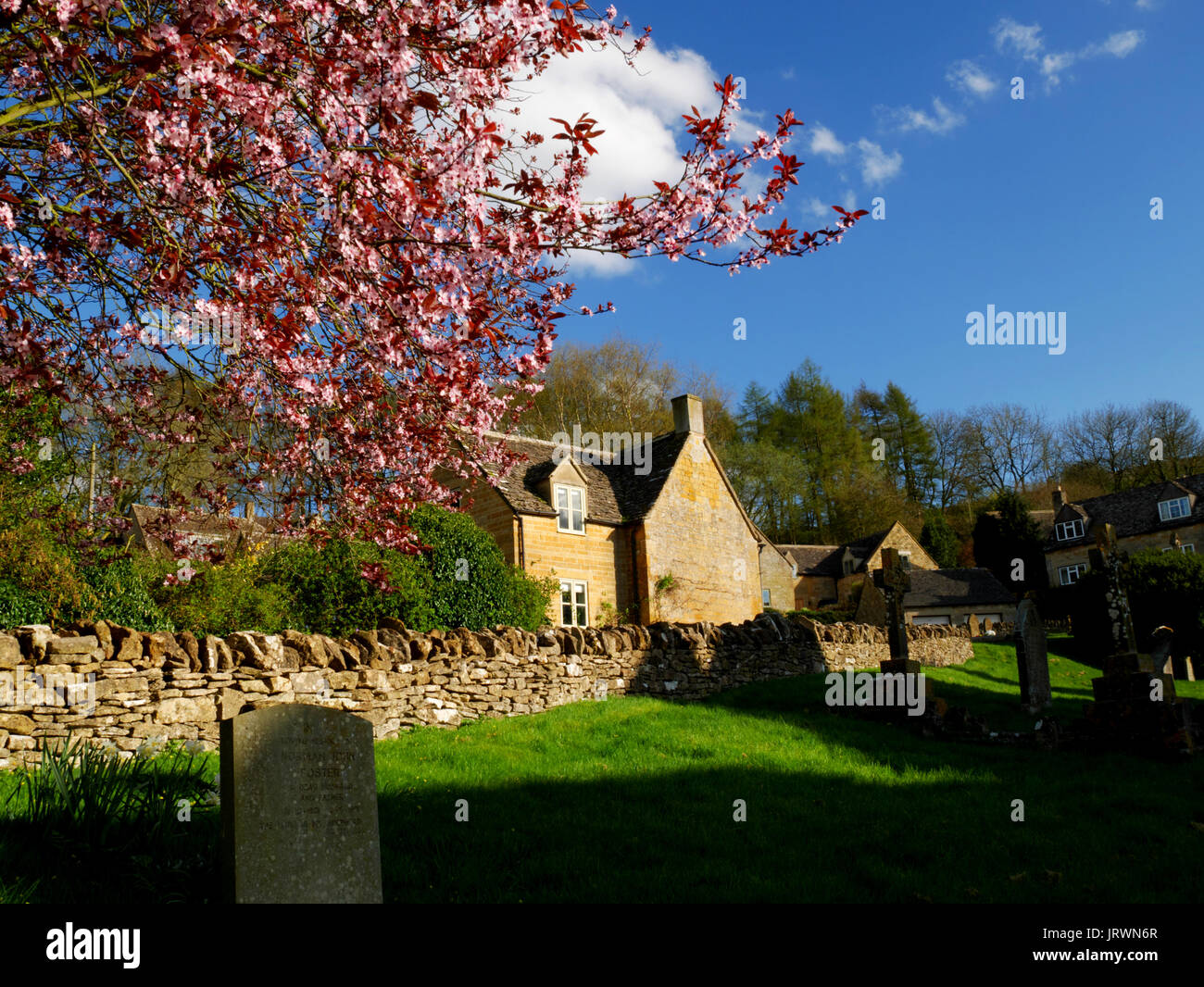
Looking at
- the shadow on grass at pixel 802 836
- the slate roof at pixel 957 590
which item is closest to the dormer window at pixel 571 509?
the shadow on grass at pixel 802 836

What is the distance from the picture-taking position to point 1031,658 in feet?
55.5

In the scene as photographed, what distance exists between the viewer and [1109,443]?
193 ft

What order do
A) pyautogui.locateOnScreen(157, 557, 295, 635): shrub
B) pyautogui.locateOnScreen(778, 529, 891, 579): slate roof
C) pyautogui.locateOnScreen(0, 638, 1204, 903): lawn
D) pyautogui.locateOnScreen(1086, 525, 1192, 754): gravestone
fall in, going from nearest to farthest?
pyautogui.locateOnScreen(0, 638, 1204, 903): lawn, pyautogui.locateOnScreen(1086, 525, 1192, 754): gravestone, pyautogui.locateOnScreen(157, 557, 295, 635): shrub, pyautogui.locateOnScreen(778, 529, 891, 579): slate roof

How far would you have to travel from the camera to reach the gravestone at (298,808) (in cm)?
488

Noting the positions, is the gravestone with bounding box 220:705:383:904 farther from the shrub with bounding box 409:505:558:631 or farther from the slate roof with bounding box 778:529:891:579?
the slate roof with bounding box 778:529:891:579

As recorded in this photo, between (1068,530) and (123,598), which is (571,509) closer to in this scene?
(123,598)

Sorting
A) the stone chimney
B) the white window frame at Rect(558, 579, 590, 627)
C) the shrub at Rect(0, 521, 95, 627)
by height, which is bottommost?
the white window frame at Rect(558, 579, 590, 627)

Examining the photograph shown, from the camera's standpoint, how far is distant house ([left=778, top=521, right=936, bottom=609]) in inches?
2082

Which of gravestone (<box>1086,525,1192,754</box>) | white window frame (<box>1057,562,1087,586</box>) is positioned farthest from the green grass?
white window frame (<box>1057,562,1087,586</box>)

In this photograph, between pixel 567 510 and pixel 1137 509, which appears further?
pixel 1137 509

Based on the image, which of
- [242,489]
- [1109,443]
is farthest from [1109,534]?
[1109,443]

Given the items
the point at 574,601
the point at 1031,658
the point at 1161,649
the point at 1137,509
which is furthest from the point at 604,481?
the point at 1137,509

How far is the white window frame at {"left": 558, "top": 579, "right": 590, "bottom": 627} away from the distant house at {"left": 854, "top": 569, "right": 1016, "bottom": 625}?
2110cm

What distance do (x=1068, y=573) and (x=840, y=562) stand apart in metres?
13.8
